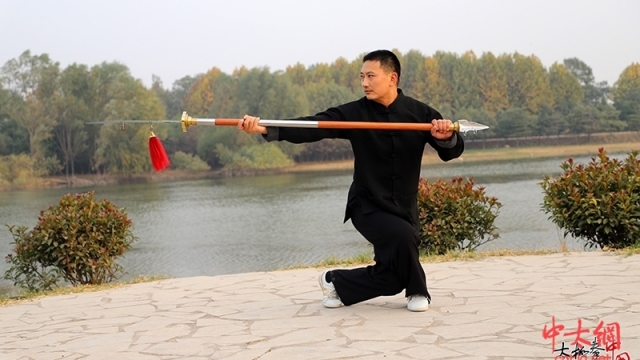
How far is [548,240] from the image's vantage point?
15414mm

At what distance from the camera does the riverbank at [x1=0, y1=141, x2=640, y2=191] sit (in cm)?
5212

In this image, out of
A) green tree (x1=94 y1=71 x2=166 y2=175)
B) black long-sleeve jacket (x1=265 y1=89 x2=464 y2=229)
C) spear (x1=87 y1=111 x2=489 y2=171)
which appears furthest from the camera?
green tree (x1=94 y1=71 x2=166 y2=175)

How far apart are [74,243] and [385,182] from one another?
440 centimetres

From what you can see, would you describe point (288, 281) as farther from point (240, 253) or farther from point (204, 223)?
point (204, 223)

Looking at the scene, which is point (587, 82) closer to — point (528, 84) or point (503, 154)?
point (528, 84)

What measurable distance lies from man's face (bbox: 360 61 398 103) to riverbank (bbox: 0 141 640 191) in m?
47.5

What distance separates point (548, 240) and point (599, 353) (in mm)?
12044

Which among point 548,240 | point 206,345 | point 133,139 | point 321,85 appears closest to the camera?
point 206,345

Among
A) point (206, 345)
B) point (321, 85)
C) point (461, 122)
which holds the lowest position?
point (206, 345)

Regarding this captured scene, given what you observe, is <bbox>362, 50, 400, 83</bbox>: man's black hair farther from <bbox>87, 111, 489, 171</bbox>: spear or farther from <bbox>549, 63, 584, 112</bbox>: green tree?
<bbox>549, 63, 584, 112</bbox>: green tree

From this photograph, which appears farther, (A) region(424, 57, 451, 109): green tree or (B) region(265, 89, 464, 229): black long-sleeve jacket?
(A) region(424, 57, 451, 109): green tree

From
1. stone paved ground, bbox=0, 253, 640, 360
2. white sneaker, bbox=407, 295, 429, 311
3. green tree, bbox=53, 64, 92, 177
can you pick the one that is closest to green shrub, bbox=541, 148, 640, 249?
stone paved ground, bbox=0, 253, 640, 360

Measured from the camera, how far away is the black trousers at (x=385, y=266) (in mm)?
5043

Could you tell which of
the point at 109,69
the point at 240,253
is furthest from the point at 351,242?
the point at 109,69
